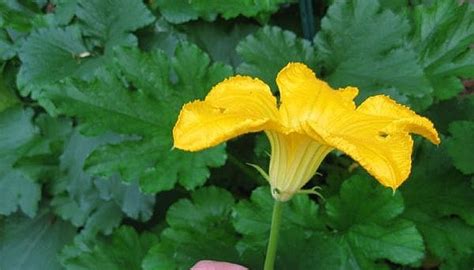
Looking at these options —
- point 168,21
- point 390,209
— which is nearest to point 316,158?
point 390,209

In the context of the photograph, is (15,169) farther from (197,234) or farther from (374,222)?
(374,222)

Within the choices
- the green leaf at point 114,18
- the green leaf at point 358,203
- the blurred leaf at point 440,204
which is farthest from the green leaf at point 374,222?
the green leaf at point 114,18

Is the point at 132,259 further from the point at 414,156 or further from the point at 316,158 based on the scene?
the point at 316,158

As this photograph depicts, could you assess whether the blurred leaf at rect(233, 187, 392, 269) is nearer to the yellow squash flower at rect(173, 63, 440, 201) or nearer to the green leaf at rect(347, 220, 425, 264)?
the green leaf at rect(347, 220, 425, 264)

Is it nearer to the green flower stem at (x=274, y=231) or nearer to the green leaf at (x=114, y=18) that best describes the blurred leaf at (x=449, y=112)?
the green leaf at (x=114, y=18)

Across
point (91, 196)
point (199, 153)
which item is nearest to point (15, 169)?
point (91, 196)

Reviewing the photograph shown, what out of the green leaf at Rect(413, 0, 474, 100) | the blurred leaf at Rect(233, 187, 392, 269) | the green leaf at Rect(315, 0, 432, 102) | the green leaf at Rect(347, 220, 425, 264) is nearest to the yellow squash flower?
the blurred leaf at Rect(233, 187, 392, 269)

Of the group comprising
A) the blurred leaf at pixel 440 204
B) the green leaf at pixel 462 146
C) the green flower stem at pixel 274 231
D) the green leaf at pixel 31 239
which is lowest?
the green leaf at pixel 31 239
